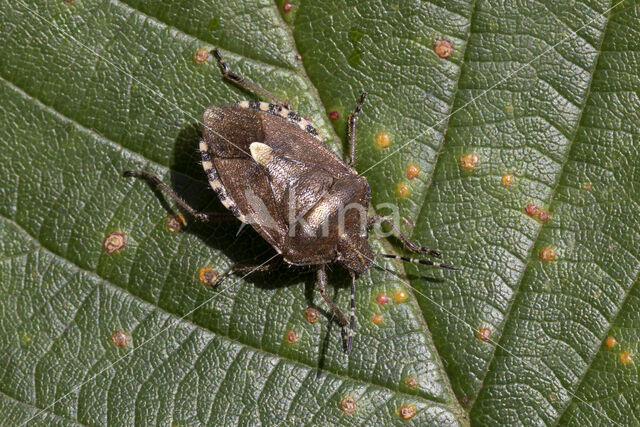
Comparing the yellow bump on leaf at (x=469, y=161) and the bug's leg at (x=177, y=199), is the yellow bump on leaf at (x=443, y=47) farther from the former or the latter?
the bug's leg at (x=177, y=199)

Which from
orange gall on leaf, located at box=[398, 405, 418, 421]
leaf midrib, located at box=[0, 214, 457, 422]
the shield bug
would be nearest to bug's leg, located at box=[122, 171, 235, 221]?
the shield bug

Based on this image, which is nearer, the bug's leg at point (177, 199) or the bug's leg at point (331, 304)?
the bug's leg at point (331, 304)

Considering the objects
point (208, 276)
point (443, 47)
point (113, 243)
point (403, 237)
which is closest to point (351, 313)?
point (403, 237)

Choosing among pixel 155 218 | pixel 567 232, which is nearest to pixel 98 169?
pixel 155 218

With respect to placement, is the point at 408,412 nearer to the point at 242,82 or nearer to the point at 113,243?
the point at 113,243

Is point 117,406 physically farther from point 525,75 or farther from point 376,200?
point 525,75

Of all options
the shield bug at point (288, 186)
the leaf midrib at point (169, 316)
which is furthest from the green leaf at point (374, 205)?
the shield bug at point (288, 186)
